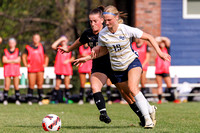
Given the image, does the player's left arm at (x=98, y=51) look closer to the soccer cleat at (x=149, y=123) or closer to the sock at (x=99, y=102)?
the sock at (x=99, y=102)

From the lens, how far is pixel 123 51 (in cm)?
698

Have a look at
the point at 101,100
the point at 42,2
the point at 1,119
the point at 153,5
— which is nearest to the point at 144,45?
the point at 153,5

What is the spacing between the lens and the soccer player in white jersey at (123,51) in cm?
683

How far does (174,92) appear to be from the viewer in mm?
15367

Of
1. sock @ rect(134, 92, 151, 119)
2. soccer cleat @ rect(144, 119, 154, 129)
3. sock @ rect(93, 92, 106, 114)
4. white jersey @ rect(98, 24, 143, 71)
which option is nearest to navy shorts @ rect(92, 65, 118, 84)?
white jersey @ rect(98, 24, 143, 71)

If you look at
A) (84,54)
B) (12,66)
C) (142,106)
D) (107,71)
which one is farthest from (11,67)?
(142,106)

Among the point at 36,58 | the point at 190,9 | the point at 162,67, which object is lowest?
the point at 162,67

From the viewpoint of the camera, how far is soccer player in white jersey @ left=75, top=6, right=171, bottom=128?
6832 millimetres

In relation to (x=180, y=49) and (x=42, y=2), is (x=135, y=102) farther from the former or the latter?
(x=42, y=2)

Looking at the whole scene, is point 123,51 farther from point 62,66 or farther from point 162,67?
point 62,66

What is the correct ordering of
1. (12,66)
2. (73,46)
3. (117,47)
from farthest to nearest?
(12,66)
(73,46)
(117,47)

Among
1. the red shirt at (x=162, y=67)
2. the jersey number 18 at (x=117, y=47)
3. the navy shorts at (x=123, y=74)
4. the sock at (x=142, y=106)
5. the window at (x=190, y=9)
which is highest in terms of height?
the window at (x=190, y=9)

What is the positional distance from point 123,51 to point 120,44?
0.14m

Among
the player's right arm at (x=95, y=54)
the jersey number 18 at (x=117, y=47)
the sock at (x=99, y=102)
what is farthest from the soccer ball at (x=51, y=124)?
the jersey number 18 at (x=117, y=47)
